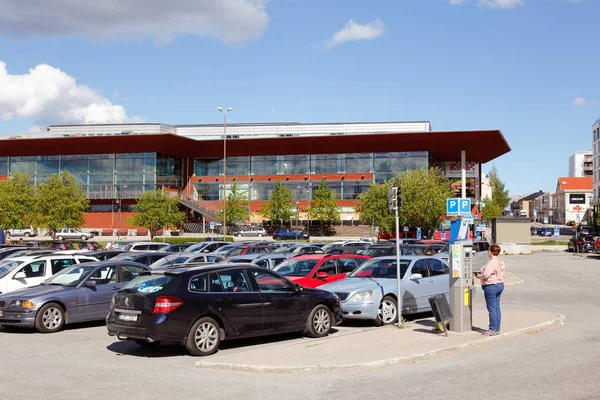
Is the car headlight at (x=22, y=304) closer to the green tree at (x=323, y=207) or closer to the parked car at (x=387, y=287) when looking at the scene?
the parked car at (x=387, y=287)

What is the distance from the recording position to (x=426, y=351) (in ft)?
37.2

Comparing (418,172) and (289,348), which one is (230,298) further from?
(418,172)

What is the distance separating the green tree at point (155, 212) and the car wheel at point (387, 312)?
62.8 meters

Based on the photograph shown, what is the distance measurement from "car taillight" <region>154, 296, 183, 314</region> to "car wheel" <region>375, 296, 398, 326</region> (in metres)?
5.51

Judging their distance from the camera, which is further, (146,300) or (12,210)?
(12,210)

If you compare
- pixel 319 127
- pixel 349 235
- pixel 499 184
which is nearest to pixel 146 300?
pixel 349 235

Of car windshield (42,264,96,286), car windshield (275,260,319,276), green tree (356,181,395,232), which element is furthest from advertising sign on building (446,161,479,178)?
car windshield (42,264,96,286)

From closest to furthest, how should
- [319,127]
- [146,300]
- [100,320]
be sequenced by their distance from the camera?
[146,300]
[100,320]
[319,127]

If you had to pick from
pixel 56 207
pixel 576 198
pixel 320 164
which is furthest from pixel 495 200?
pixel 56 207

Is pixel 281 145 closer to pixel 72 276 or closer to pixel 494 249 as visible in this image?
pixel 72 276

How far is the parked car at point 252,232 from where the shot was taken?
83.8 meters

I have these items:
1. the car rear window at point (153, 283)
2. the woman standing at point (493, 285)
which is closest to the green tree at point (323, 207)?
the woman standing at point (493, 285)

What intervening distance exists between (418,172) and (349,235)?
17971mm

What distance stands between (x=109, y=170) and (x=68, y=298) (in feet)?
259
